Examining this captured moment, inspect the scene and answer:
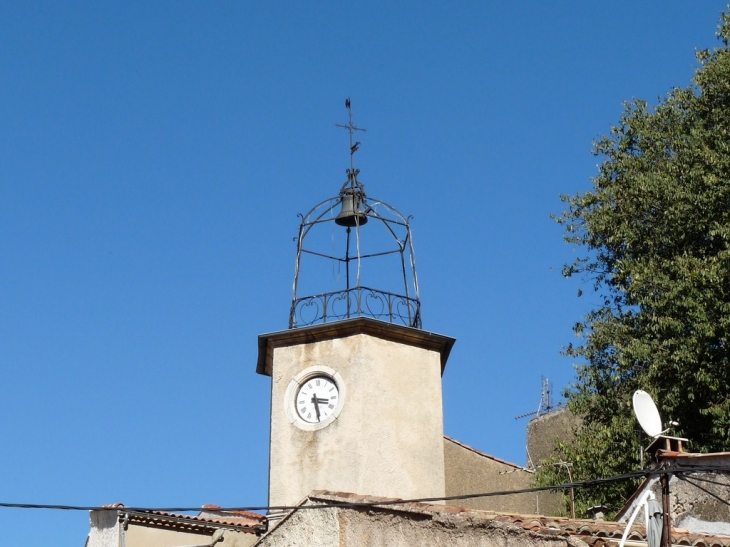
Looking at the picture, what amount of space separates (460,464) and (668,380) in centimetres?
692

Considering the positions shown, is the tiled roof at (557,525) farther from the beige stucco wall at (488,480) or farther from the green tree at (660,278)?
the beige stucco wall at (488,480)

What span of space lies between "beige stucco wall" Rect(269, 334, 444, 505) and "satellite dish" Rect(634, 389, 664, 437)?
14.3 feet

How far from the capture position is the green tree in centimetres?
1908

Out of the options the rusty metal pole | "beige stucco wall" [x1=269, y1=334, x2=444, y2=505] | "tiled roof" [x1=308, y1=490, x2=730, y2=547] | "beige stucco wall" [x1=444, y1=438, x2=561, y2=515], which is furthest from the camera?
"beige stucco wall" [x1=444, y1=438, x2=561, y2=515]

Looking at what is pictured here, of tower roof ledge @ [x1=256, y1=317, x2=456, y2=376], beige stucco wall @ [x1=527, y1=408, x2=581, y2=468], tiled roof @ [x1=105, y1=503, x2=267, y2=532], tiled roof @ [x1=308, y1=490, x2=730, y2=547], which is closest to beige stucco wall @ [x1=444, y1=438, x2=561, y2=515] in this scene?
beige stucco wall @ [x1=527, y1=408, x2=581, y2=468]

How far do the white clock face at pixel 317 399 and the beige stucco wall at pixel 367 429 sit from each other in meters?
0.18

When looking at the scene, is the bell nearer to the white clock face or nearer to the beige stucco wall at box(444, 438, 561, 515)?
the white clock face

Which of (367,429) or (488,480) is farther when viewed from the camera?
(488,480)

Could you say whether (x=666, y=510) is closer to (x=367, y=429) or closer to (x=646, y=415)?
(x=646, y=415)

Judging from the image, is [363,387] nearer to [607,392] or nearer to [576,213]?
[607,392]

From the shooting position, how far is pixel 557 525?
11844 mm

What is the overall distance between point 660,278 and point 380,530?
361 inches

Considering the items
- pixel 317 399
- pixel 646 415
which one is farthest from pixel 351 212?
pixel 646 415

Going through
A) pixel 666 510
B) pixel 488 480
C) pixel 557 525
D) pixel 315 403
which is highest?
pixel 488 480
